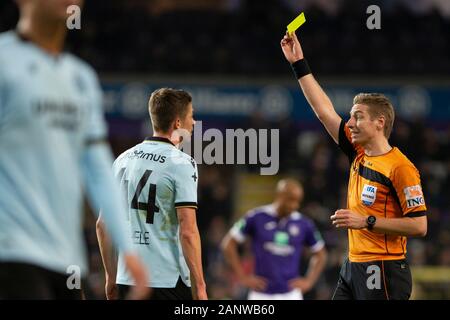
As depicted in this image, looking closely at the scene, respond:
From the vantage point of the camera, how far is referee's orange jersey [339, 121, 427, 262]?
5320 mm

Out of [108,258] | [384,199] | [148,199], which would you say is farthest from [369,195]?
[108,258]

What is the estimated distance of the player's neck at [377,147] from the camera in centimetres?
553

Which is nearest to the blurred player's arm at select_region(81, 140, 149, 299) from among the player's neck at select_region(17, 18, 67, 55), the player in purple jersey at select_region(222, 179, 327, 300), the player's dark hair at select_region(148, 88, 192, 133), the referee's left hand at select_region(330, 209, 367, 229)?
the player's neck at select_region(17, 18, 67, 55)

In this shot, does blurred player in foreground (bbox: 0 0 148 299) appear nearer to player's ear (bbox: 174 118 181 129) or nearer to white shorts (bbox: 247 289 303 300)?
player's ear (bbox: 174 118 181 129)

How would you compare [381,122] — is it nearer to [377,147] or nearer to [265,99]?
[377,147]

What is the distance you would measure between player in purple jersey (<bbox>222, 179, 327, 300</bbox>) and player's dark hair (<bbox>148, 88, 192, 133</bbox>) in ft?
13.7

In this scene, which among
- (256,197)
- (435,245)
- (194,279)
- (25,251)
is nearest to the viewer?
(25,251)

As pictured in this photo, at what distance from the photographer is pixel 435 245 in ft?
44.2

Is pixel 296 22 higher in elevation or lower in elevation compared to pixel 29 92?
higher

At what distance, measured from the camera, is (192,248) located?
4.98m

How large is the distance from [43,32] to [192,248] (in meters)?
2.03
